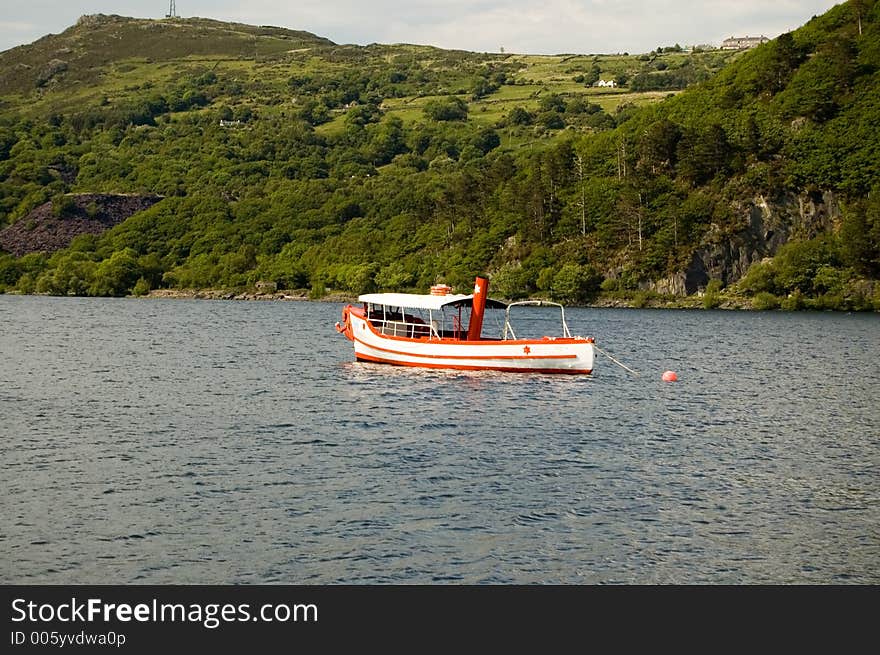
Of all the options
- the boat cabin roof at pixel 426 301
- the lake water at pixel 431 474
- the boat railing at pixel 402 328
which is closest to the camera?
the lake water at pixel 431 474

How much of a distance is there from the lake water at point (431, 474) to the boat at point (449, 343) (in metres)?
1.60

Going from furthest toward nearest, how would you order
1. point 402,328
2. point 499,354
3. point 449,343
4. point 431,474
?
point 402,328
point 449,343
point 499,354
point 431,474

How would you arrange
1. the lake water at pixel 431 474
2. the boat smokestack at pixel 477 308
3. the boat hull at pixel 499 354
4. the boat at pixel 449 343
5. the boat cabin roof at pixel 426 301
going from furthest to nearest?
the boat smokestack at pixel 477 308 < the boat cabin roof at pixel 426 301 < the boat at pixel 449 343 < the boat hull at pixel 499 354 < the lake water at pixel 431 474

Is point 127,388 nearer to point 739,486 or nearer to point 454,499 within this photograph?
point 454,499

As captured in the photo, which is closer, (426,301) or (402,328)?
(426,301)

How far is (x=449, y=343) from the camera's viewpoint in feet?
280

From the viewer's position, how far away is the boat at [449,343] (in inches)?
3286

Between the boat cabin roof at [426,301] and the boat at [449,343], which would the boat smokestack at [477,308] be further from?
the boat cabin roof at [426,301]

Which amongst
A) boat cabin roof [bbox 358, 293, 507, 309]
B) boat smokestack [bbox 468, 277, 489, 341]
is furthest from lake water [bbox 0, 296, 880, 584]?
boat smokestack [bbox 468, 277, 489, 341]

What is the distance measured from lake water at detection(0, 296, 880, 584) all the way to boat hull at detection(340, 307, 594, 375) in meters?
1.47

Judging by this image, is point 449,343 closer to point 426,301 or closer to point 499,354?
point 499,354

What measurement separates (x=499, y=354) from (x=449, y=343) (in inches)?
161

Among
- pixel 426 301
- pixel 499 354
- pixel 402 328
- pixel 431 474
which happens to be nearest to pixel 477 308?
pixel 426 301

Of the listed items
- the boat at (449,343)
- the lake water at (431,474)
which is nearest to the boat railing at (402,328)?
the boat at (449,343)
